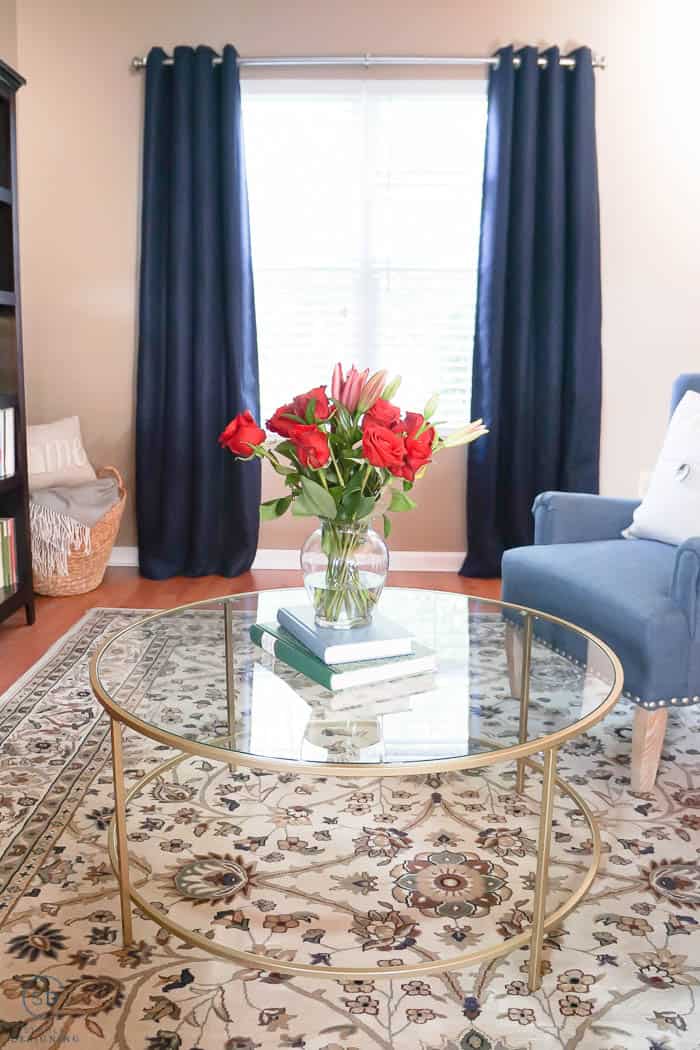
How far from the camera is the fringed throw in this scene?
12.6 ft

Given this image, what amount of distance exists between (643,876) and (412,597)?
810mm

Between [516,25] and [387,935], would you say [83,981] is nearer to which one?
[387,935]

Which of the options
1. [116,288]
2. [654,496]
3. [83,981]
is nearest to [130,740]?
[83,981]

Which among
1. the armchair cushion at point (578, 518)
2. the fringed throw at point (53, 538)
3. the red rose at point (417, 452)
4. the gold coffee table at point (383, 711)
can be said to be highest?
the red rose at point (417, 452)

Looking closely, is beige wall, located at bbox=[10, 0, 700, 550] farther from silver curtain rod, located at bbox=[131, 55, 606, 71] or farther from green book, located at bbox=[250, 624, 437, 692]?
green book, located at bbox=[250, 624, 437, 692]

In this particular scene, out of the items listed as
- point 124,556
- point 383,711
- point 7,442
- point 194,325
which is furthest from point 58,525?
point 383,711

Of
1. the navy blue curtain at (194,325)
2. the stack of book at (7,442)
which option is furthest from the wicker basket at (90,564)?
the stack of book at (7,442)

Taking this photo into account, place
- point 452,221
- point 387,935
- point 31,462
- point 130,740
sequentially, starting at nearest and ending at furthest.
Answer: point 387,935 < point 130,740 < point 31,462 < point 452,221

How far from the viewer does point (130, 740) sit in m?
2.52

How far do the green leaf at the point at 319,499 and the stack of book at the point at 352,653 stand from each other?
24 centimetres

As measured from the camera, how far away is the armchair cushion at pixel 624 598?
219cm

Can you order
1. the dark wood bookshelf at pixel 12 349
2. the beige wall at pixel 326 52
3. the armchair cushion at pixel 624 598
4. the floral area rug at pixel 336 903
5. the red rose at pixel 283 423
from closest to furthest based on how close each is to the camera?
the floral area rug at pixel 336 903 → the red rose at pixel 283 423 → the armchair cushion at pixel 624 598 → the dark wood bookshelf at pixel 12 349 → the beige wall at pixel 326 52

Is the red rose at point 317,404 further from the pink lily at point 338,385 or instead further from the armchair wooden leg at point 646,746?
the armchair wooden leg at point 646,746

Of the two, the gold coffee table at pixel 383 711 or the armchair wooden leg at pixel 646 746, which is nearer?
the gold coffee table at pixel 383 711
